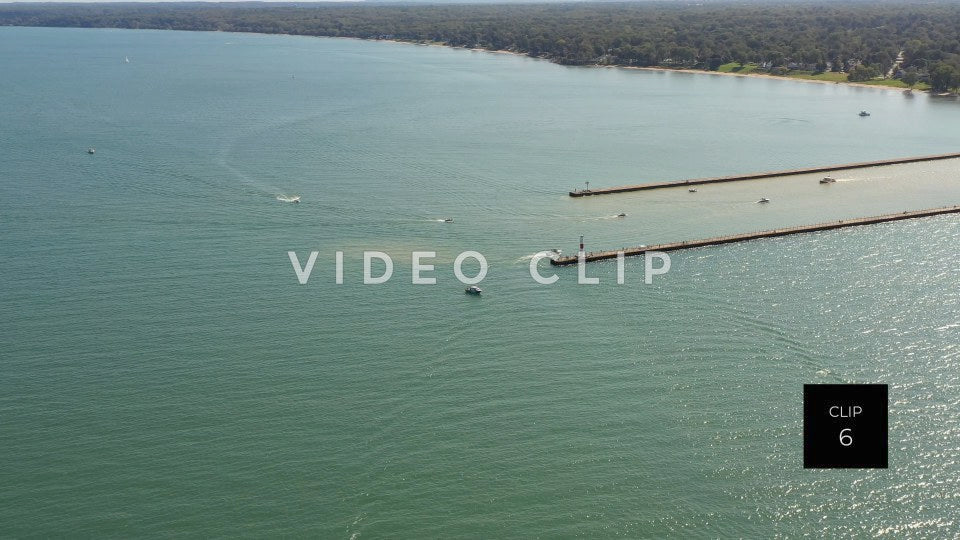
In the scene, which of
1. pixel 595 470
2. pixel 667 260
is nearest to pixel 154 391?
pixel 595 470

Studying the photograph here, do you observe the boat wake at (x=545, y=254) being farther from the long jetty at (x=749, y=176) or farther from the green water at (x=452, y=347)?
the long jetty at (x=749, y=176)

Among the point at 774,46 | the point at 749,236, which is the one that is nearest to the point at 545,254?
the point at 749,236

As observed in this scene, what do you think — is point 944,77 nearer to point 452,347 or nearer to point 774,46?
point 774,46

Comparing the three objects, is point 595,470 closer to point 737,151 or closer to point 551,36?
point 737,151

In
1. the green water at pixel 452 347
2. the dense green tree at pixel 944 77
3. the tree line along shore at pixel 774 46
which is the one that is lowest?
the green water at pixel 452 347

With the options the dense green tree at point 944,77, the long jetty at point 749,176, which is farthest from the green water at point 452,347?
the dense green tree at point 944,77
